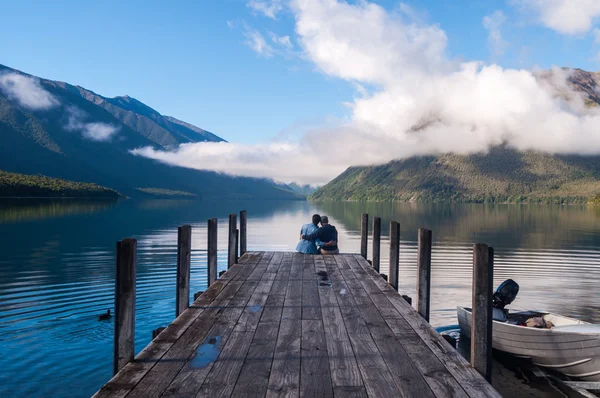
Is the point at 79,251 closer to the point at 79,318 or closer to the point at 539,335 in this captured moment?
the point at 79,318

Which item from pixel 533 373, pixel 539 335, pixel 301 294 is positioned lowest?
pixel 533 373

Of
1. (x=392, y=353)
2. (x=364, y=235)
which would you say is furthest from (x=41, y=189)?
(x=392, y=353)

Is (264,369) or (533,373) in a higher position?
(264,369)

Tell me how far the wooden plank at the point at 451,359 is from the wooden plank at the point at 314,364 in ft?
4.67

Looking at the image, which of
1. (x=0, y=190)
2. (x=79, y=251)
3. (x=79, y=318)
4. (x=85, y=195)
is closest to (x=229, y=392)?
(x=79, y=318)

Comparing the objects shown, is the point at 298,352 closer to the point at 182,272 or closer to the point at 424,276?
the point at 182,272

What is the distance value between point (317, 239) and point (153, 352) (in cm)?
1179

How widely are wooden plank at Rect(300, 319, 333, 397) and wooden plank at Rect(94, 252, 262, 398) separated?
175 centimetres

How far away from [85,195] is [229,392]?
486ft

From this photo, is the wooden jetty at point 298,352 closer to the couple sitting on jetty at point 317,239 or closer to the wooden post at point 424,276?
the wooden post at point 424,276

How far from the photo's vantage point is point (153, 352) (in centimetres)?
603

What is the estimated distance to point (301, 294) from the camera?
9.90 meters

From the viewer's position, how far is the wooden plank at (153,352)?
493 cm

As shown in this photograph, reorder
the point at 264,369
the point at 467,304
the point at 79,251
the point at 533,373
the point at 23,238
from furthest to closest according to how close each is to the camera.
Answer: the point at 23,238
the point at 79,251
the point at 467,304
the point at 533,373
the point at 264,369
